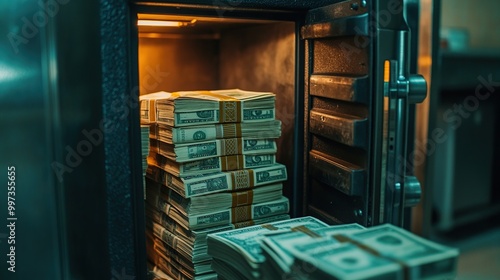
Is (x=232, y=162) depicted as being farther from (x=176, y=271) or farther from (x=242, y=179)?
(x=176, y=271)

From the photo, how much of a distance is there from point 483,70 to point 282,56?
189cm

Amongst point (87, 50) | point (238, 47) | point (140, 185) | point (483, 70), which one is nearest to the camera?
point (87, 50)

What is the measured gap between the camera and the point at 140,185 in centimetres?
136

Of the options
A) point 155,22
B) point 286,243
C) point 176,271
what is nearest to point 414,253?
point 286,243

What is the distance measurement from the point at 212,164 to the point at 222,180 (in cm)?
7

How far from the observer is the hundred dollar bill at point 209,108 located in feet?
5.15

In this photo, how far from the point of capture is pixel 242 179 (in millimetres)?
1656

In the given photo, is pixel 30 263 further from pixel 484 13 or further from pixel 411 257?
pixel 484 13

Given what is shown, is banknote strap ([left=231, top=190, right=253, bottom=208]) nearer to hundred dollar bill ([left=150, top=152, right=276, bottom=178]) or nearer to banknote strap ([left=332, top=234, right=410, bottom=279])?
hundred dollar bill ([left=150, top=152, right=276, bottom=178])

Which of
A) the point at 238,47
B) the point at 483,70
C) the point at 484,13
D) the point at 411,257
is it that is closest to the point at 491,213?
the point at 483,70

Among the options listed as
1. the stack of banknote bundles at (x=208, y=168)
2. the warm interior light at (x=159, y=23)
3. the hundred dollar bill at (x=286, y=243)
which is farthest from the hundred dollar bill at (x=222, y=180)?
the warm interior light at (x=159, y=23)

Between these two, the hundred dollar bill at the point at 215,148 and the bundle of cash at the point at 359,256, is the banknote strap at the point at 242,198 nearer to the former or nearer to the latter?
the hundred dollar bill at the point at 215,148

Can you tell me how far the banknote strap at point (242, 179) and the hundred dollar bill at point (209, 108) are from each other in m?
0.17

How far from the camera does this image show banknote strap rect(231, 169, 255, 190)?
164 centimetres
